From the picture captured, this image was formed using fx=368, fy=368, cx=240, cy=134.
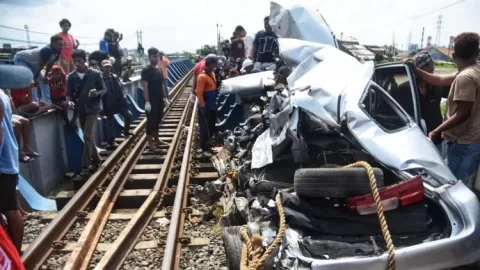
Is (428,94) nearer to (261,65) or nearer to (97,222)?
(97,222)

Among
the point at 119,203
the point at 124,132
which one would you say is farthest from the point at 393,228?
the point at 124,132

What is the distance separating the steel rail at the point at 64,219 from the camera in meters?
3.70

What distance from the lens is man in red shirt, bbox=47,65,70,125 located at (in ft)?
21.3

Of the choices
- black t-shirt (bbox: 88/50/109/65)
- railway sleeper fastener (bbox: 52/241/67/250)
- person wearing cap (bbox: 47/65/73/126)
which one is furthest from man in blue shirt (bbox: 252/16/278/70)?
railway sleeper fastener (bbox: 52/241/67/250)

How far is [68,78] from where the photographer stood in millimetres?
6320

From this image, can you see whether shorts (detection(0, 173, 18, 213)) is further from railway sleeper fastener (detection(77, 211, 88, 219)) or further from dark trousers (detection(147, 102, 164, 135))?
dark trousers (detection(147, 102, 164, 135))

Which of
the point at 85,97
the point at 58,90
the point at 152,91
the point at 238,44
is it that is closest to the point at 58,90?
the point at 58,90

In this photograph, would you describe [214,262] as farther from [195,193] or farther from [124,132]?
[124,132]

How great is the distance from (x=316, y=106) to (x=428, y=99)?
6.98 feet

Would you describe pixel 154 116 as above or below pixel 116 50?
below

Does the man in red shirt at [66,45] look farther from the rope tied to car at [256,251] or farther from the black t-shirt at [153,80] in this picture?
the rope tied to car at [256,251]

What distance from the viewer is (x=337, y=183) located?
2.76 metres

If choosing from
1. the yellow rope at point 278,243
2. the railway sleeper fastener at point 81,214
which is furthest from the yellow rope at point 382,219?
the railway sleeper fastener at point 81,214

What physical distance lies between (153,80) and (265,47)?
3683 mm
